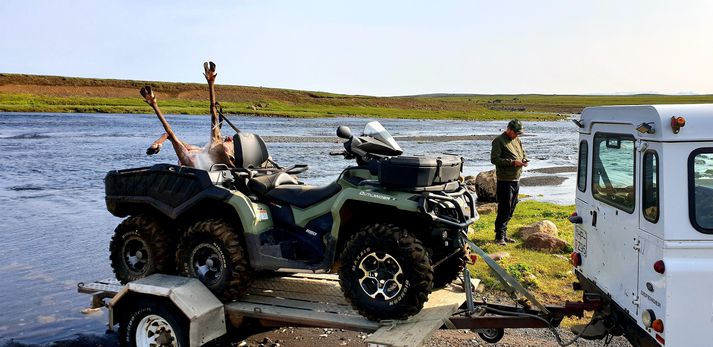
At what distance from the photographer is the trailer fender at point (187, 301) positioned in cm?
610

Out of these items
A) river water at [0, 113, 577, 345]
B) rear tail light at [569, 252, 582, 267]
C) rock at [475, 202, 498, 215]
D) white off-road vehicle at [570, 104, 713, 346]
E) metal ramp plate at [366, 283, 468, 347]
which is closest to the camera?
white off-road vehicle at [570, 104, 713, 346]

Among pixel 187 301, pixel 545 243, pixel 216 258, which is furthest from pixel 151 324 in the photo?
pixel 545 243

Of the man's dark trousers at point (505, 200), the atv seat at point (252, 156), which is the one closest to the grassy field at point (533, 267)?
the man's dark trousers at point (505, 200)

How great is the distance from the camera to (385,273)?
18.8 ft

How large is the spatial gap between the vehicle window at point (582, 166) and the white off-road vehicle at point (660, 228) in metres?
0.67

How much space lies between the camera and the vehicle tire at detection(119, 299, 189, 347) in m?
6.25

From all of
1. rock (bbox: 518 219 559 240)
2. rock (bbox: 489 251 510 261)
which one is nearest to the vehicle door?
rock (bbox: 489 251 510 261)

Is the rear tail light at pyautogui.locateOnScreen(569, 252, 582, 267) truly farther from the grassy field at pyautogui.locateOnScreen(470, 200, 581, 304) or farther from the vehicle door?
the grassy field at pyautogui.locateOnScreen(470, 200, 581, 304)

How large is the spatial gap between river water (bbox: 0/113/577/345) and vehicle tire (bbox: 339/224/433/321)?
14.6ft

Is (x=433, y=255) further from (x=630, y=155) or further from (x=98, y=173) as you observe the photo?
(x=98, y=173)

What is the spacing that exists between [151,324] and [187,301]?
2.17 feet

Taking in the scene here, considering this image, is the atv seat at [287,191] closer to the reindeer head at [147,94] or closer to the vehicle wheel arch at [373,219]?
the vehicle wheel arch at [373,219]

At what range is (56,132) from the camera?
1796 inches

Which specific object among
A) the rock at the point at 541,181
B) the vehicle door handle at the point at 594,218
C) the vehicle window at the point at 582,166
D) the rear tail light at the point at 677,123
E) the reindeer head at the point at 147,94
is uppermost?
the reindeer head at the point at 147,94
